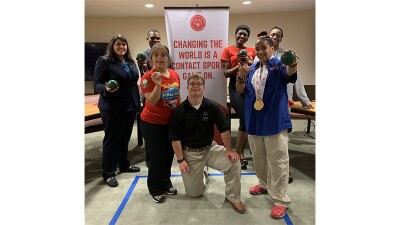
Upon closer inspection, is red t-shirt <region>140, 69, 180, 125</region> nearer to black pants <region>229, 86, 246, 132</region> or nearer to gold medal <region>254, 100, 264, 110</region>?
gold medal <region>254, 100, 264, 110</region>

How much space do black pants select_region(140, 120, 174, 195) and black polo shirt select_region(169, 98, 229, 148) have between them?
0.13 metres

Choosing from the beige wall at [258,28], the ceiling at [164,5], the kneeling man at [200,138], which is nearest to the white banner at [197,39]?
the kneeling man at [200,138]

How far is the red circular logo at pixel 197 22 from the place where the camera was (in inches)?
121

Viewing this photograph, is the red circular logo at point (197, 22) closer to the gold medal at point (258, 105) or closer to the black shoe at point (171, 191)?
the gold medal at point (258, 105)

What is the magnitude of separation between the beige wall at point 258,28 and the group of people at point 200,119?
13.7ft

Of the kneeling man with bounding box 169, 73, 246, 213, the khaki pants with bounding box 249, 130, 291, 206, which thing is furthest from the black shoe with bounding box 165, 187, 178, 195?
the khaki pants with bounding box 249, 130, 291, 206

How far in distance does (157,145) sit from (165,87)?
0.52 meters

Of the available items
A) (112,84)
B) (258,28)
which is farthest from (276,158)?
(258,28)

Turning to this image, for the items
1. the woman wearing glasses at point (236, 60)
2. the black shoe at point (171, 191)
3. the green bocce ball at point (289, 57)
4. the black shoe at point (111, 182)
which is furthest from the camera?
the woman wearing glasses at point (236, 60)

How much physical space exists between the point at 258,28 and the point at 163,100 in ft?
16.8

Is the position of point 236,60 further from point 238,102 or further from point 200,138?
point 200,138

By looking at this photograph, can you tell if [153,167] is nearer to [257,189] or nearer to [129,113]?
[129,113]

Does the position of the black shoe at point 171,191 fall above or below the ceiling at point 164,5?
below

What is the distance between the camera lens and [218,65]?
318 centimetres
